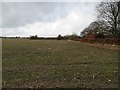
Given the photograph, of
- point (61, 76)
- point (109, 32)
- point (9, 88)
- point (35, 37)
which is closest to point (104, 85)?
point (61, 76)

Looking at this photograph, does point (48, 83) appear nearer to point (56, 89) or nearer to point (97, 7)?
point (56, 89)

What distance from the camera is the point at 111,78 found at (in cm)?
A: 936

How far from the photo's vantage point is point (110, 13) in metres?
51.8

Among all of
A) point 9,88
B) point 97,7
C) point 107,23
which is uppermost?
point 97,7

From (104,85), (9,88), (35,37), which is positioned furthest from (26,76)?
(35,37)

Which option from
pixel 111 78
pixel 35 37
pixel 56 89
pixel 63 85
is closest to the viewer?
pixel 56 89

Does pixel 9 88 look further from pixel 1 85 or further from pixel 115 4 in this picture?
pixel 115 4

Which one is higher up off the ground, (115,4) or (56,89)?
(115,4)

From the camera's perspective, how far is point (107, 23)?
170 ft

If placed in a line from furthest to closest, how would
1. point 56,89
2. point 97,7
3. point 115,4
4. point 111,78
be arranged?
point 97,7
point 115,4
point 111,78
point 56,89

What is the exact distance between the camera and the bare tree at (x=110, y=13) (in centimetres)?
4906

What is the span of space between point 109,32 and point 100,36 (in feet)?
9.18

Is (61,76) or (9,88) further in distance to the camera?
(61,76)

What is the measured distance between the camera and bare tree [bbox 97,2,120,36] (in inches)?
1932
